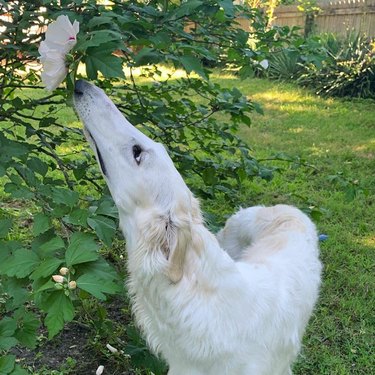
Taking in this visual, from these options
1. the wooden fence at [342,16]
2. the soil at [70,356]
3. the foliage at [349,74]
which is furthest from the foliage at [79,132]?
the wooden fence at [342,16]

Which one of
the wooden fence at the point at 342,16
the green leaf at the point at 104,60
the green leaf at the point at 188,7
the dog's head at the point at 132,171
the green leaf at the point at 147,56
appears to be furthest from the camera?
the wooden fence at the point at 342,16

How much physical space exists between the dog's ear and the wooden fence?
13.2 m

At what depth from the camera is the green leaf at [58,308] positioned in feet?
5.34

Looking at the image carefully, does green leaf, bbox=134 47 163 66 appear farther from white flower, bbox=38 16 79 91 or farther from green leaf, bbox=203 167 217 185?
green leaf, bbox=203 167 217 185

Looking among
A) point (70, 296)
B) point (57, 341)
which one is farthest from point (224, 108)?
point (70, 296)

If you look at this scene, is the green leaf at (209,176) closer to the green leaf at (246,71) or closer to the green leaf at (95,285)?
the green leaf at (246,71)

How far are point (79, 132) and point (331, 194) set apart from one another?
11.6 ft

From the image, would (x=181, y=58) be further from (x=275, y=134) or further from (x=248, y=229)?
(x=275, y=134)

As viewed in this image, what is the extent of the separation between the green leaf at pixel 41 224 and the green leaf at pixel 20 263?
11cm

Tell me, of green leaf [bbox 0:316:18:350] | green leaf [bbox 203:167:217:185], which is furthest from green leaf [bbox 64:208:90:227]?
green leaf [bbox 203:167:217:185]

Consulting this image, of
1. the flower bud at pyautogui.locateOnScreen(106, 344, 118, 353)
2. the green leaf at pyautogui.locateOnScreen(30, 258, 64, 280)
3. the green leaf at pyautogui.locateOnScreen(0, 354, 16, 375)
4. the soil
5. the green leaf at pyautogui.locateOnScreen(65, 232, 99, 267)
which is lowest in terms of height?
the soil

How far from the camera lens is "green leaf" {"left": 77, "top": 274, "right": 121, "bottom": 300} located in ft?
5.29

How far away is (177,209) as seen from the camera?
241cm

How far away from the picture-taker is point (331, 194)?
646 cm
